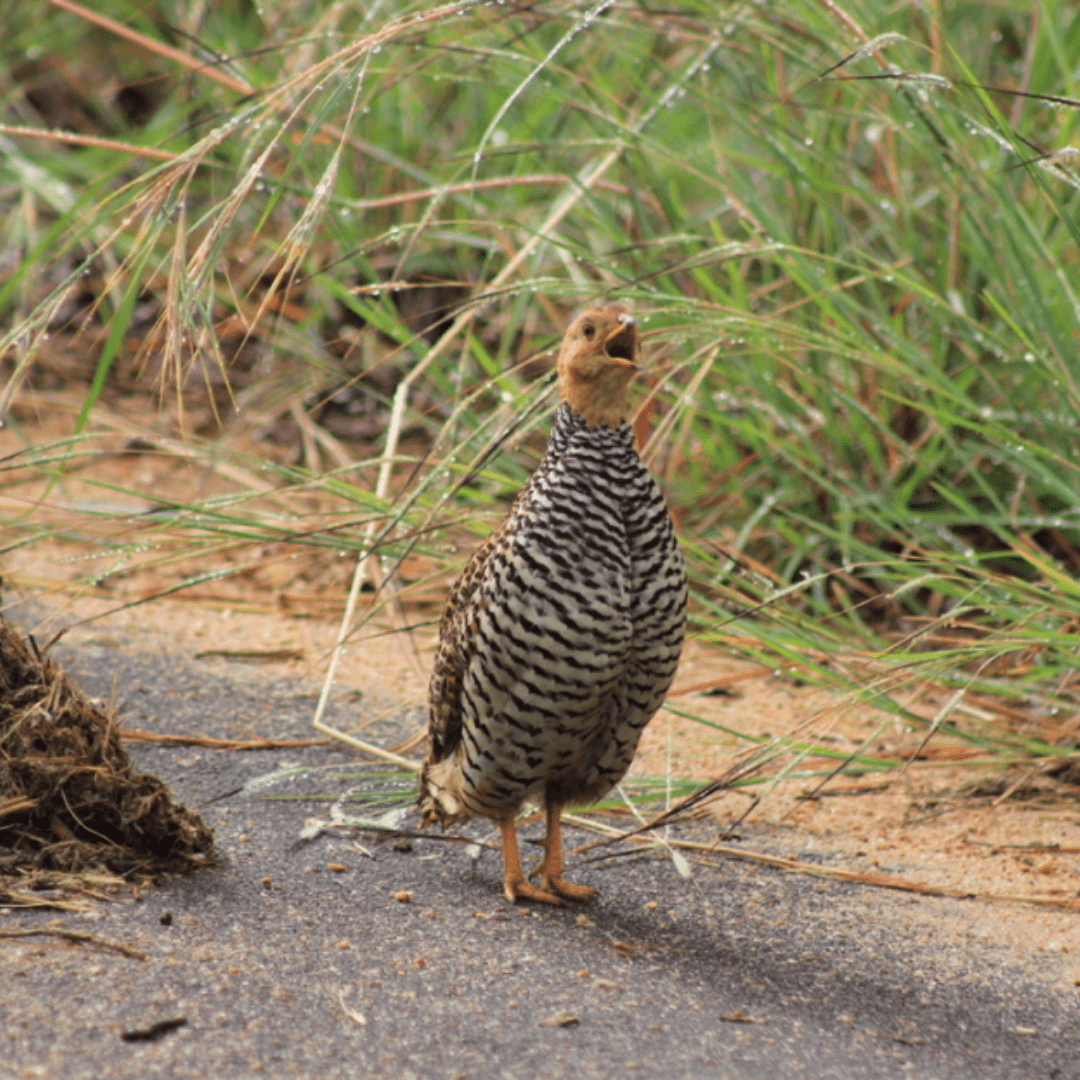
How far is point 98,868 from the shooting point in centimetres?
263

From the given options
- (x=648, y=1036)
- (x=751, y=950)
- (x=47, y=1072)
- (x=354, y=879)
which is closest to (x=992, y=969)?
(x=751, y=950)

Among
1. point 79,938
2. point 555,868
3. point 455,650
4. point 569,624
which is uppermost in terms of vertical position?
point 569,624

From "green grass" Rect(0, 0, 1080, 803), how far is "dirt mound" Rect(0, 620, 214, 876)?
1.55 feet

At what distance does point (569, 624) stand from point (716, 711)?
58.9 inches

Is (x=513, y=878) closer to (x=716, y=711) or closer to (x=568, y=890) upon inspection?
(x=568, y=890)

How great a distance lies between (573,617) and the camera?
104 inches

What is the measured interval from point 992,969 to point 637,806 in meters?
0.99

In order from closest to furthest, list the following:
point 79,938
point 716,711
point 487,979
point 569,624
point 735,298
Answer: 1. point 79,938
2. point 487,979
3. point 569,624
4. point 716,711
5. point 735,298

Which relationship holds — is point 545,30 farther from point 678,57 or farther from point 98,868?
point 98,868

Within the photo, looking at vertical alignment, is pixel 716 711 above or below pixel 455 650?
below

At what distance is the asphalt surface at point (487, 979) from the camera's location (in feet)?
6.84

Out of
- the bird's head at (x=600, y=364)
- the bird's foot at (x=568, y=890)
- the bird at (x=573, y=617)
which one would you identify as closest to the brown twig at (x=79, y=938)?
the bird at (x=573, y=617)

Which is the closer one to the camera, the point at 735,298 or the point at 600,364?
the point at 600,364

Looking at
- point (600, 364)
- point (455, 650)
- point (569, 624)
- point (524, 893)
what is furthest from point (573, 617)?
point (524, 893)
